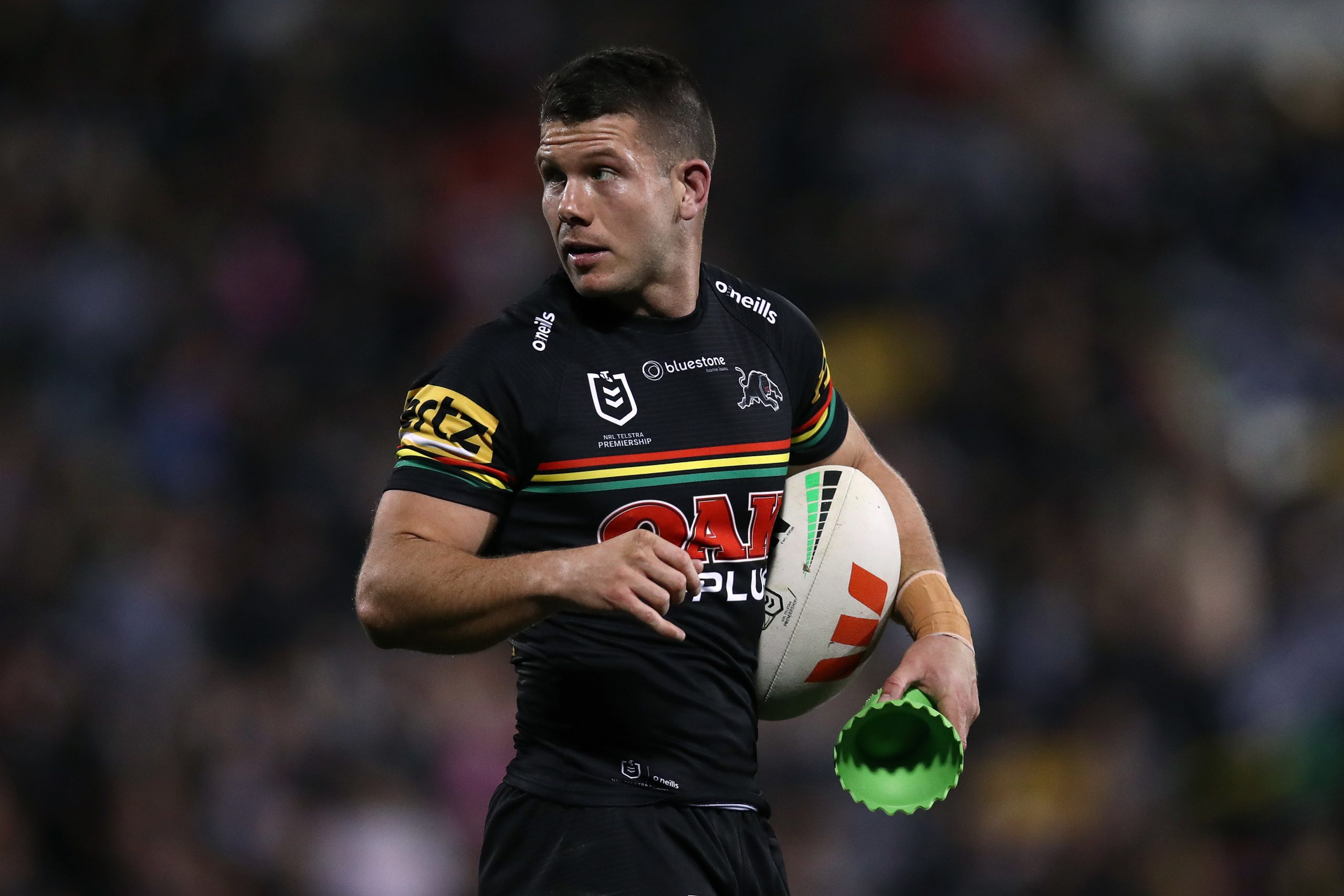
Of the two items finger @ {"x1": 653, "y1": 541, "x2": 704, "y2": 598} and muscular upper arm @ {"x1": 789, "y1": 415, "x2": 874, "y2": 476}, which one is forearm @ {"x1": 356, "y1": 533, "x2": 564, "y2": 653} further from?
muscular upper arm @ {"x1": 789, "y1": 415, "x2": 874, "y2": 476}

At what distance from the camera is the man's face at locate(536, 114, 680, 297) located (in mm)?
3158

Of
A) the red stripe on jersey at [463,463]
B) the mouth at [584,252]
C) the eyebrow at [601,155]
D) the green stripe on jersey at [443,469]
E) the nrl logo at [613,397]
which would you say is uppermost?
the eyebrow at [601,155]

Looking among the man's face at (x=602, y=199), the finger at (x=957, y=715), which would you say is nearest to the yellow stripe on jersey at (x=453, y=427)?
the man's face at (x=602, y=199)

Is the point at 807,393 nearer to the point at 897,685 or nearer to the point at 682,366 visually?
the point at 682,366

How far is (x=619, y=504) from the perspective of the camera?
3.11 metres

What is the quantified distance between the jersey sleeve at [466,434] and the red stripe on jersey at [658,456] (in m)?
0.07

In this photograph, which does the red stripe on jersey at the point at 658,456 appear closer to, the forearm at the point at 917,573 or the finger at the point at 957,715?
the forearm at the point at 917,573

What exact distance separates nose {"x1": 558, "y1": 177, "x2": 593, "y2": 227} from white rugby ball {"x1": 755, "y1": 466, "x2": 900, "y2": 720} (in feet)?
2.46

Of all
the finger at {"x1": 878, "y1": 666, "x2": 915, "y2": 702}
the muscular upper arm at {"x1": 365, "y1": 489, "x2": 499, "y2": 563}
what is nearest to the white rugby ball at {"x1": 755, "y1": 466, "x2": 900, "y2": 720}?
the finger at {"x1": 878, "y1": 666, "x2": 915, "y2": 702}

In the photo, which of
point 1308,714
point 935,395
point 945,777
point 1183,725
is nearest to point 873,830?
point 1183,725

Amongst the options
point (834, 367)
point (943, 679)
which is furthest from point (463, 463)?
point (834, 367)

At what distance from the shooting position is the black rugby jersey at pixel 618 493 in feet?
9.91

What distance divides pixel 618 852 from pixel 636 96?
1499 mm

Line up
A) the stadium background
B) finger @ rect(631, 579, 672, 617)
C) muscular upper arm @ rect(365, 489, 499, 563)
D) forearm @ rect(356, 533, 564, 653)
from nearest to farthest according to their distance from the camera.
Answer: finger @ rect(631, 579, 672, 617)
forearm @ rect(356, 533, 564, 653)
muscular upper arm @ rect(365, 489, 499, 563)
the stadium background
